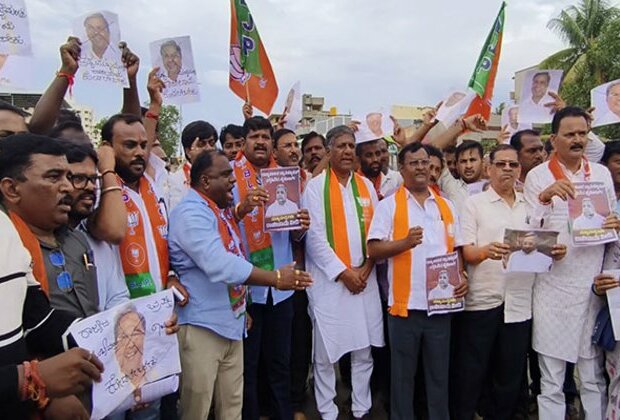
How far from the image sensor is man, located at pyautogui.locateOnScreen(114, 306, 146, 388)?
1988 millimetres

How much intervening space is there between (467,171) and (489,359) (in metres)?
1.72

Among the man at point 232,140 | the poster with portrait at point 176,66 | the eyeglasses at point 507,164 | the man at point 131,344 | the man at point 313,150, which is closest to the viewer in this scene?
the man at point 131,344

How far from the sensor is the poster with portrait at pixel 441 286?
136 inches

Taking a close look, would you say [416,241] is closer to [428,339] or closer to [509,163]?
[428,339]

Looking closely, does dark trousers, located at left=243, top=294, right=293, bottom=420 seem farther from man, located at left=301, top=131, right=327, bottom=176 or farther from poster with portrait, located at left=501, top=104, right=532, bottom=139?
poster with portrait, located at left=501, top=104, right=532, bottom=139

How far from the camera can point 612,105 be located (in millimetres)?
4238

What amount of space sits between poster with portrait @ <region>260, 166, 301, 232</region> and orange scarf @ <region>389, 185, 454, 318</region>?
30.5 inches

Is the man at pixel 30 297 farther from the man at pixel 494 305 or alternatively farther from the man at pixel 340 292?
the man at pixel 494 305

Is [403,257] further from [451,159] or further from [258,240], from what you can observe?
[451,159]

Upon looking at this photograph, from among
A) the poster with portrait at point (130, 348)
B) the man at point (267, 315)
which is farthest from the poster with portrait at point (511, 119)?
the poster with portrait at point (130, 348)

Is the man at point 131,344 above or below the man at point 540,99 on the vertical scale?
below

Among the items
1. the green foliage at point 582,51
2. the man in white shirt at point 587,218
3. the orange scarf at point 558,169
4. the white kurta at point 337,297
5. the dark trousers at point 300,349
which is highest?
the green foliage at point 582,51

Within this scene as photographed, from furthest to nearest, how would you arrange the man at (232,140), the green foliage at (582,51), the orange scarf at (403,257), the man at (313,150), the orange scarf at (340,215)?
the green foliage at (582,51)
the man at (232,140)
the man at (313,150)
the orange scarf at (340,215)
the orange scarf at (403,257)

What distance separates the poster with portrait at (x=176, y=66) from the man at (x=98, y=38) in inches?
38.8
